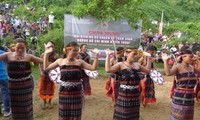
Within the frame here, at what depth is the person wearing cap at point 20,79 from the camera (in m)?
5.51

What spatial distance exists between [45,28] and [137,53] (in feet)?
50.3

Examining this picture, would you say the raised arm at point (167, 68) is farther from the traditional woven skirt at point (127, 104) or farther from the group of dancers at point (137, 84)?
the traditional woven skirt at point (127, 104)

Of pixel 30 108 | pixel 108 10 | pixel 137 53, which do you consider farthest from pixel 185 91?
pixel 108 10

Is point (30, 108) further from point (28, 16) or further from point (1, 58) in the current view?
point (28, 16)

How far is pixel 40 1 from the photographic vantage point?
26.9 metres

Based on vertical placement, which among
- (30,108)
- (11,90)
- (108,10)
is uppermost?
(108,10)

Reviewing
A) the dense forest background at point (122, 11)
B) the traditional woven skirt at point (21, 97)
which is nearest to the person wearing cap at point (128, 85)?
the traditional woven skirt at point (21, 97)

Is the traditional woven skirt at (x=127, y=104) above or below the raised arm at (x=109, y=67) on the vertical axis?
below

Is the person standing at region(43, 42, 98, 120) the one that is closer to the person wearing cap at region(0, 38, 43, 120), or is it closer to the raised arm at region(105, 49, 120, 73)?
the raised arm at region(105, 49, 120, 73)

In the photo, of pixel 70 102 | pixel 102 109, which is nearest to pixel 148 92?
pixel 102 109

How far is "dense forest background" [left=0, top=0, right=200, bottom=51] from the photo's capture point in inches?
558

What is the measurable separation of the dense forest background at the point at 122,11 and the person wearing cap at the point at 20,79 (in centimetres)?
854

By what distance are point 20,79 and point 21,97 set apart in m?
0.34

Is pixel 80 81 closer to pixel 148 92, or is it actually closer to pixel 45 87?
pixel 45 87
